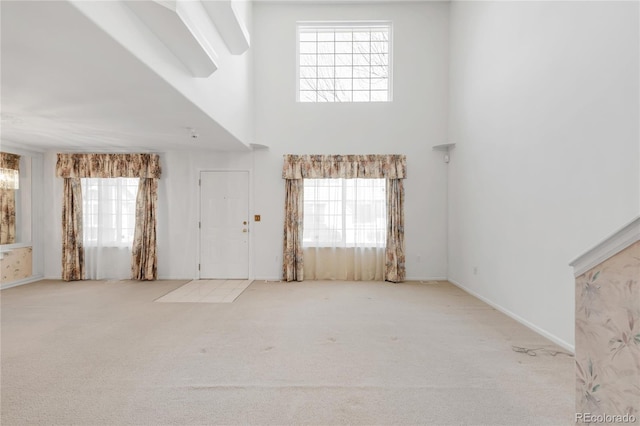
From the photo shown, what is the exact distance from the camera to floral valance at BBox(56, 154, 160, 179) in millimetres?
5895

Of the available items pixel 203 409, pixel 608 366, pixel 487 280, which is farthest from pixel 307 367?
pixel 487 280

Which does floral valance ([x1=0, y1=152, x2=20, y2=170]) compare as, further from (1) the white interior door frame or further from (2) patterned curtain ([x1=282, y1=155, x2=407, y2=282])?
(2) patterned curtain ([x1=282, y1=155, x2=407, y2=282])

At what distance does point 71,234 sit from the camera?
5.96 meters

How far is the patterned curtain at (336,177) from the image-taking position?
5871 mm

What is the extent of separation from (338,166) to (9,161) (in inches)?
225

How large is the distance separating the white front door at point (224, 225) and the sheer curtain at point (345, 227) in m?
1.16

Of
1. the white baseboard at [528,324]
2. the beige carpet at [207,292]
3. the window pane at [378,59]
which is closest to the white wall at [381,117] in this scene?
the window pane at [378,59]

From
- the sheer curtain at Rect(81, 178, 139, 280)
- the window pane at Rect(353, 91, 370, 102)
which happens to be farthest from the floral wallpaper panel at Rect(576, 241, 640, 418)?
the sheer curtain at Rect(81, 178, 139, 280)

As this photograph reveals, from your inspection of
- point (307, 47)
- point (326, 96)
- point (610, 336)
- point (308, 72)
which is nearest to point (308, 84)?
point (308, 72)

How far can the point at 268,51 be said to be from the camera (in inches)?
237

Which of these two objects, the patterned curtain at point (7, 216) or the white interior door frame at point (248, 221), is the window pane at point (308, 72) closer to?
the white interior door frame at point (248, 221)

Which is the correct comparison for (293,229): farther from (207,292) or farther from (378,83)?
(378,83)

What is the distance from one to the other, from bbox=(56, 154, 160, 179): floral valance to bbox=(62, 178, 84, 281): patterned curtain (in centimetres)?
21

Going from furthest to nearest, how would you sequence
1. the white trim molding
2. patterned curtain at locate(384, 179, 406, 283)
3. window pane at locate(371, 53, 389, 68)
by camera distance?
window pane at locate(371, 53, 389, 68) < patterned curtain at locate(384, 179, 406, 283) < the white trim molding
